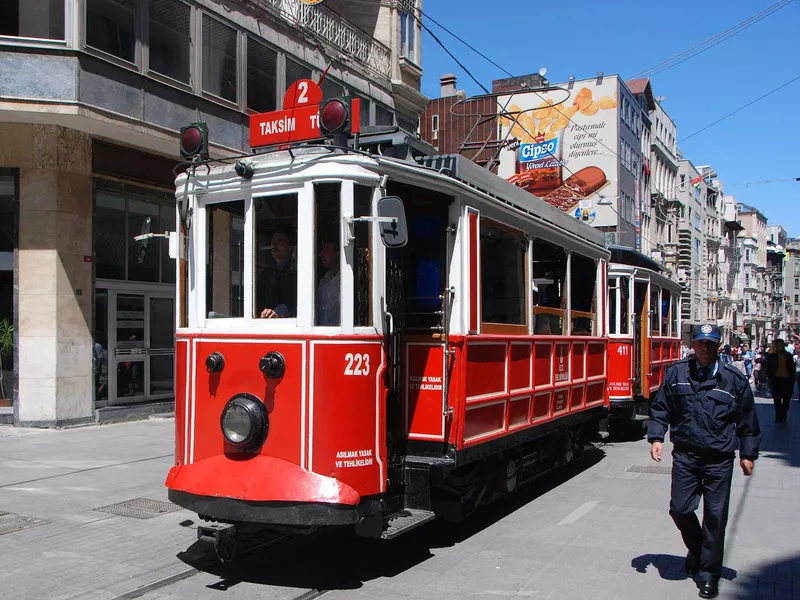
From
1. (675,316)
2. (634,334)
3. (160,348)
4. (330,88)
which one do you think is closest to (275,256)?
(634,334)

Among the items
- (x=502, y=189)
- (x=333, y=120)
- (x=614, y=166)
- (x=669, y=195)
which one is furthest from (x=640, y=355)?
(x=669, y=195)

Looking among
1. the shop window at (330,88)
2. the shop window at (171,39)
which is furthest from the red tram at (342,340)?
the shop window at (330,88)

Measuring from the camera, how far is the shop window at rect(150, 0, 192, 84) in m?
13.8

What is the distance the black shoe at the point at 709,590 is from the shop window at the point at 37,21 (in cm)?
1192

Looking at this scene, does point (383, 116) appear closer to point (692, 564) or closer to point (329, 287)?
point (329, 287)

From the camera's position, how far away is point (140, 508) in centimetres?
771

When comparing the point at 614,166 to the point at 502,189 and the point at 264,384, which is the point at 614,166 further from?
the point at 264,384

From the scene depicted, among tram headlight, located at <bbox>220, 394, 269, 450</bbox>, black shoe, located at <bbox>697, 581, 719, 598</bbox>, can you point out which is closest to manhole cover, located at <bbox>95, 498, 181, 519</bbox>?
tram headlight, located at <bbox>220, 394, 269, 450</bbox>

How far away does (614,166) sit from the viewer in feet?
140

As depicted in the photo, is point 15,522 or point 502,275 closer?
point 15,522

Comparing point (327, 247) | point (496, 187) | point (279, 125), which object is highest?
point (279, 125)

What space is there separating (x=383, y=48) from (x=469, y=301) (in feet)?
51.5

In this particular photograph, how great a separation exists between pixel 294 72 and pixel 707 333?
13.8 m

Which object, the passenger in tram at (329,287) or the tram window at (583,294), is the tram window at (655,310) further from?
the passenger in tram at (329,287)
